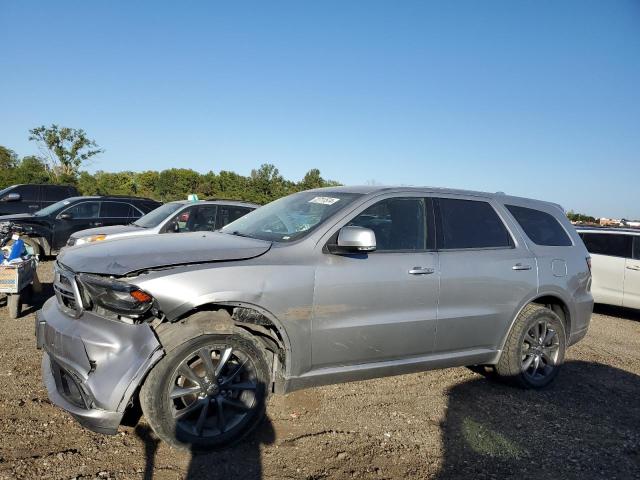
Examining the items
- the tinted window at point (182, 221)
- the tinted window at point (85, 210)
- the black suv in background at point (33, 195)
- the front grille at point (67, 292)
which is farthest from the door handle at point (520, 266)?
the black suv in background at point (33, 195)

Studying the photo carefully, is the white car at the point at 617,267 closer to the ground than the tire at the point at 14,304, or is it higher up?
higher up

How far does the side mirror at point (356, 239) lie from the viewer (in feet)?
11.3

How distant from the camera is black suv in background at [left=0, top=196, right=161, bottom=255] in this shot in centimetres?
1097

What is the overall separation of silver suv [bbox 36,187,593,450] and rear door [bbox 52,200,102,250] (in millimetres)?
8428

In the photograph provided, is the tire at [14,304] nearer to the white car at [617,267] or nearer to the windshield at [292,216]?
the windshield at [292,216]

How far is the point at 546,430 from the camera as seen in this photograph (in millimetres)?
3861

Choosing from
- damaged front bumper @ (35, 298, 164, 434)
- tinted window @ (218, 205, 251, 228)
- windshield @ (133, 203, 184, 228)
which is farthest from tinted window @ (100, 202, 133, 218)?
damaged front bumper @ (35, 298, 164, 434)

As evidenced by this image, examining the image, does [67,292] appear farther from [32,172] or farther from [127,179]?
[127,179]

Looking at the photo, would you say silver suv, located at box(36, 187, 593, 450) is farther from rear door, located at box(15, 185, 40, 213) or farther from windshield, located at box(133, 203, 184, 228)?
rear door, located at box(15, 185, 40, 213)

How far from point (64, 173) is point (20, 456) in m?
45.2

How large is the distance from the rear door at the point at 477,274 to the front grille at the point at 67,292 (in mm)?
2679

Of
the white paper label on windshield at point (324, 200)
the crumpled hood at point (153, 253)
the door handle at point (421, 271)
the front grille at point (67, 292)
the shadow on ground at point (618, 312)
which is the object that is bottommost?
the shadow on ground at point (618, 312)

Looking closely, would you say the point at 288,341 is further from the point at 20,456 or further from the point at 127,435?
the point at 20,456

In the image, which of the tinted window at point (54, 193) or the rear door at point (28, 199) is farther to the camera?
the tinted window at point (54, 193)
